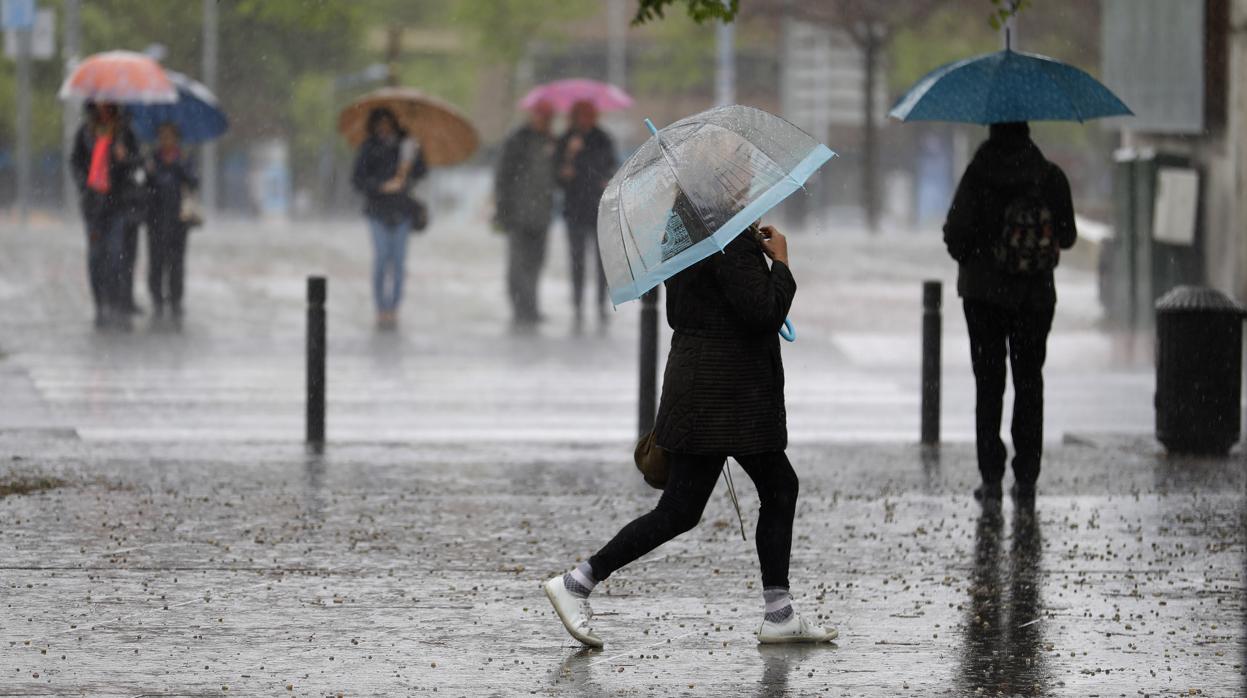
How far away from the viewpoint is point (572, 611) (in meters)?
6.71

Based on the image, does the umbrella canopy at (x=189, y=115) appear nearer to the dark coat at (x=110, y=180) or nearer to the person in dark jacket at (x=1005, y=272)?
the dark coat at (x=110, y=180)

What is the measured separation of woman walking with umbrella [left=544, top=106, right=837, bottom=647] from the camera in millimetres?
6461

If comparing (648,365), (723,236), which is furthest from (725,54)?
(723,236)

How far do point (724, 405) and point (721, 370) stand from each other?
0.37 ft

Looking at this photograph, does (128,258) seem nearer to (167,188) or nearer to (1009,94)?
(167,188)

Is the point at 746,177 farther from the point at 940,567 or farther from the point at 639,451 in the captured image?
the point at 940,567

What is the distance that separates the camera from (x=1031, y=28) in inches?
1791

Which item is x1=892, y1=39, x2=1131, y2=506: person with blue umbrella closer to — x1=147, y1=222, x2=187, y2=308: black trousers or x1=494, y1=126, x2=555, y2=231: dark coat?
x1=494, y1=126, x2=555, y2=231: dark coat

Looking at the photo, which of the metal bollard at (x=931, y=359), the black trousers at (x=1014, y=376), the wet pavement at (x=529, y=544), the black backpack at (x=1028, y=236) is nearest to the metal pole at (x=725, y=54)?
the wet pavement at (x=529, y=544)

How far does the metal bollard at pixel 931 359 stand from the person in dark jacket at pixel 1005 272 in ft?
6.56

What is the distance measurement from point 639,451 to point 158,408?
7659 millimetres

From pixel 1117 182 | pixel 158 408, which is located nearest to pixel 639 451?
pixel 158 408

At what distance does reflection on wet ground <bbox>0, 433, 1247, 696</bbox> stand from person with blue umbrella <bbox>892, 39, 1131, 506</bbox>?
527 mm

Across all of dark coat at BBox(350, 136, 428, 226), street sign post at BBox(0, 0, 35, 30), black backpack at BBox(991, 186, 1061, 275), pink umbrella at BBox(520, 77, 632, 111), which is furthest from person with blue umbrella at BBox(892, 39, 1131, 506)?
street sign post at BBox(0, 0, 35, 30)
